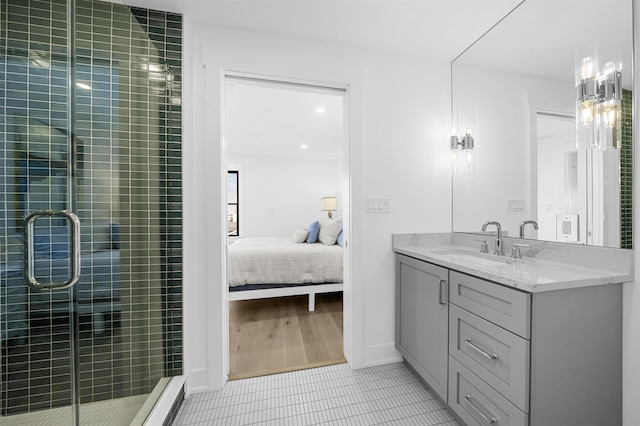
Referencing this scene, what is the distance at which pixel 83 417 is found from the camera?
1.12m

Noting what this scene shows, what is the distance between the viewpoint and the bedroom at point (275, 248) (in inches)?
80.9

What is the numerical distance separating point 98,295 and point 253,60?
161 centimetres

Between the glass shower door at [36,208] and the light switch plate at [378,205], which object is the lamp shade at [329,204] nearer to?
the light switch plate at [378,205]

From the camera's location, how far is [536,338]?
961 millimetres

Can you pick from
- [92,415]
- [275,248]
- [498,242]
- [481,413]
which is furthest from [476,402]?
[275,248]

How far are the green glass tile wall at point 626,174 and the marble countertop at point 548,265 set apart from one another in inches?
3.2

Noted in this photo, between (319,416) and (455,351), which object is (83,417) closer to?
(319,416)

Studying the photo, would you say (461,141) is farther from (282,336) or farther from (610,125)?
(282,336)

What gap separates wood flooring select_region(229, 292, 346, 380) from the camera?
1905mm

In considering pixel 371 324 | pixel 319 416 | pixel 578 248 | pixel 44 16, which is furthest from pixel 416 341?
pixel 44 16

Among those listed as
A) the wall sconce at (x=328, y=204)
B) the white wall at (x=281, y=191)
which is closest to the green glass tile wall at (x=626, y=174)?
the wall sconce at (x=328, y=204)

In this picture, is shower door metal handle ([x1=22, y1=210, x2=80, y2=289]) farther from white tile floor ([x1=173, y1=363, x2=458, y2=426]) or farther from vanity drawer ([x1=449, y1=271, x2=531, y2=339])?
vanity drawer ([x1=449, y1=271, x2=531, y2=339])

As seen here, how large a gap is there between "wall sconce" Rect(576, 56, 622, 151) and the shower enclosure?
2180 mm

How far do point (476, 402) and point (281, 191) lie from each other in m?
4.92
